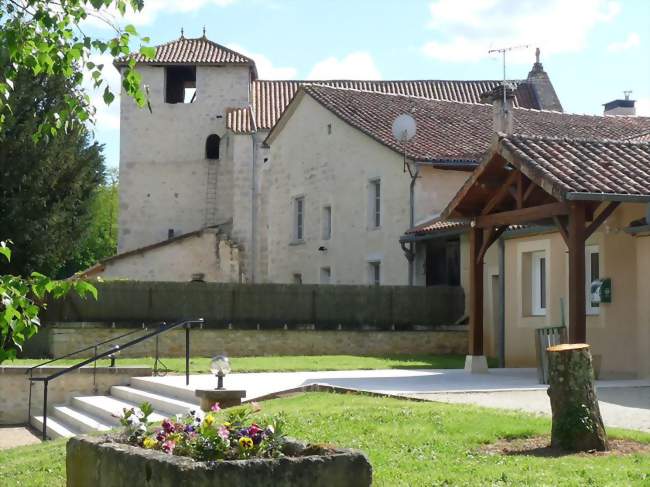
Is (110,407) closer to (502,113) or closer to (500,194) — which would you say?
(500,194)

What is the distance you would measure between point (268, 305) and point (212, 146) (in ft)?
73.1

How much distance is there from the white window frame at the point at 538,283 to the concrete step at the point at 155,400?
29.9 ft

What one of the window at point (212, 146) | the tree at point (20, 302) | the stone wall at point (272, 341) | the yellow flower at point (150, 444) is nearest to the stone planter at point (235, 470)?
the yellow flower at point (150, 444)

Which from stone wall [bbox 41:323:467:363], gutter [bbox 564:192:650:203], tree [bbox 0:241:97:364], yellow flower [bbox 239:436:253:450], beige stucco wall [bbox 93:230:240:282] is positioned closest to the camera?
yellow flower [bbox 239:436:253:450]

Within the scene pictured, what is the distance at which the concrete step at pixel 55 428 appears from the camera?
16547 mm

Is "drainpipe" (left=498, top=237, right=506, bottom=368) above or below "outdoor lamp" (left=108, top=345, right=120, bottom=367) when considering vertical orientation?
above

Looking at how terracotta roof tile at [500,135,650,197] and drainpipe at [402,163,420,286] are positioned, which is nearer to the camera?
terracotta roof tile at [500,135,650,197]

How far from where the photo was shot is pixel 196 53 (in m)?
48.7

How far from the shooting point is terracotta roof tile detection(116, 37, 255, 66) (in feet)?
157

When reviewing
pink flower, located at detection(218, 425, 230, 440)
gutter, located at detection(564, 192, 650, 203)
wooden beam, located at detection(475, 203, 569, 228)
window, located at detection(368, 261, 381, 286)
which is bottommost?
pink flower, located at detection(218, 425, 230, 440)

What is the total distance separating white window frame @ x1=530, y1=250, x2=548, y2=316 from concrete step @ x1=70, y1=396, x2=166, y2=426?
9.50 metres

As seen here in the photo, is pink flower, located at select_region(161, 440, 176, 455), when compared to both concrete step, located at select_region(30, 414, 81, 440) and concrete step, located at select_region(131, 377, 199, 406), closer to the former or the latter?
concrete step, located at select_region(131, 377, 199, 406)

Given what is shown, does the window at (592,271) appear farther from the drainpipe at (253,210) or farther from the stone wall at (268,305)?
the drainpipe at (253,210)

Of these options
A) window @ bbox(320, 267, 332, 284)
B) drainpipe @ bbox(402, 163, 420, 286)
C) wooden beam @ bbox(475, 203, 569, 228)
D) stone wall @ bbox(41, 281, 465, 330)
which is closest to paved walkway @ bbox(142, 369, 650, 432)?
wooden beam @ bbox(475, 203, 569, 228)
